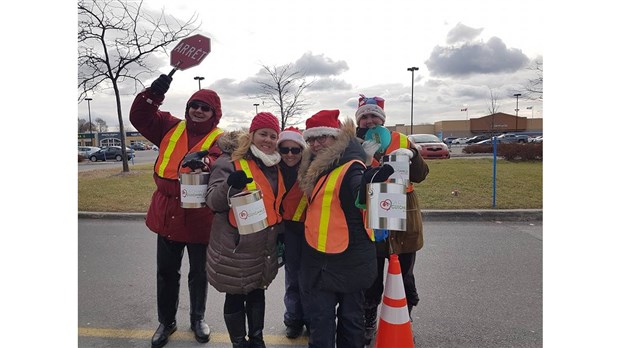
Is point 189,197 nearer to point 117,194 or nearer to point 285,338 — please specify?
point 285,338

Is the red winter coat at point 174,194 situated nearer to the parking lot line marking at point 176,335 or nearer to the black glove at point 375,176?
the parking lot line marking at point 176,335

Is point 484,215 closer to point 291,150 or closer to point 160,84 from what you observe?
point 291,150

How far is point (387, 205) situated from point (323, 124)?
72 centimetres

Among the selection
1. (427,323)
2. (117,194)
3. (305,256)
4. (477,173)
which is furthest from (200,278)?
(477,173)

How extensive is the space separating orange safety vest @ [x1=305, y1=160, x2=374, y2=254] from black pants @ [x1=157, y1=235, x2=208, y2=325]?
1.09m

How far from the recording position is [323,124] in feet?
7.59

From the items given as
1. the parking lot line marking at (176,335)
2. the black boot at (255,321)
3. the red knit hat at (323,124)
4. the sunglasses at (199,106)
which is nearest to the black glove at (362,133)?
the red knit hat at (323,124)

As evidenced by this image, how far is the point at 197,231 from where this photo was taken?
2.67 m

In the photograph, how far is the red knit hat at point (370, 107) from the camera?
2.68 m

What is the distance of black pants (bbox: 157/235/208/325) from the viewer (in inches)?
109

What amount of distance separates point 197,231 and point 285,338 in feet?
3.56

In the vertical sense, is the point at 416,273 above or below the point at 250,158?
below

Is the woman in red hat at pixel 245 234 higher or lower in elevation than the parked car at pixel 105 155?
lower

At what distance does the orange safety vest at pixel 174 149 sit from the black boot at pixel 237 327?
103 cm
